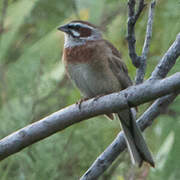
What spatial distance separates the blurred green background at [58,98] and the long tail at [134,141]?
173 mm

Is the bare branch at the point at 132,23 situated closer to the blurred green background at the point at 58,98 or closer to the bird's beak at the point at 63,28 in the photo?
the blurred green background at the point at 58,98

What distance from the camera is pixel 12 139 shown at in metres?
2.43

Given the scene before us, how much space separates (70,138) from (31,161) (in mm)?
309

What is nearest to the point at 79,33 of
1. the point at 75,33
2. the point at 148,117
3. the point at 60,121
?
the point at 75,33

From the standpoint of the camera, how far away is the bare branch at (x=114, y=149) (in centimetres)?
283

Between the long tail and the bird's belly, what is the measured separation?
20 cm

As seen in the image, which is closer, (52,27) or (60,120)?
(60,120)

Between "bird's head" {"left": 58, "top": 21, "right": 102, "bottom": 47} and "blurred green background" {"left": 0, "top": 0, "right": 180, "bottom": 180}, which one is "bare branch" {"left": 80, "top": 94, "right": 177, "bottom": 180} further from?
"bird's head" {"left": 58, "top": 21, "right": 102, "bottom": 47}

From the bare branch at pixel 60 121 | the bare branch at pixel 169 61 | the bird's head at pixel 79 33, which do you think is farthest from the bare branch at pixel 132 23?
the bird's head at pixel 79 33

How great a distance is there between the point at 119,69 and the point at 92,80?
0.61ft

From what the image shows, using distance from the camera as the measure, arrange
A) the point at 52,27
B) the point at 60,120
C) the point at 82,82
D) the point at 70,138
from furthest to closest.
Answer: the point at 52,27 → the point at 70,138 → the point at 82,82 → the point at 60,120

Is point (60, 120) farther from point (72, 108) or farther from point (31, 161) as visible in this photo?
point (31, 161)

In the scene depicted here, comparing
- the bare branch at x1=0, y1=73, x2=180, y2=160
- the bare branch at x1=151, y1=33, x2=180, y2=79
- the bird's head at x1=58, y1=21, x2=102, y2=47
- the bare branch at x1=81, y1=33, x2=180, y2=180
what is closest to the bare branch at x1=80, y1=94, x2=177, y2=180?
the bare branch at x1=81, y1=33, x2=180, y2=180

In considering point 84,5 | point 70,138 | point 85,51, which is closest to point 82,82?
point 85,51
